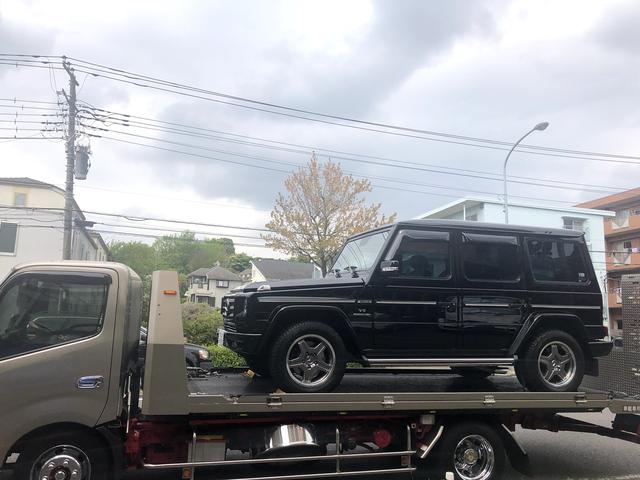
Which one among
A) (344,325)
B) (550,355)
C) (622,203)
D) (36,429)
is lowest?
(36,429)

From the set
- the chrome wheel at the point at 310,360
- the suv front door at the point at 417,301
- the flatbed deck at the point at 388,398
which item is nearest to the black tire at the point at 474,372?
the flatbed deck at the point at 388,398

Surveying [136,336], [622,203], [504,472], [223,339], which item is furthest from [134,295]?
[622,203]

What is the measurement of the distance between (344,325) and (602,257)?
34.7 metres

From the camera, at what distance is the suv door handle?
4.57 metres

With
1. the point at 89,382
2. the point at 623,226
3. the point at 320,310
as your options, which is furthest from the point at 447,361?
the point at 623,226

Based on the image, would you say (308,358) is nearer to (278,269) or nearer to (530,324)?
(530,324)

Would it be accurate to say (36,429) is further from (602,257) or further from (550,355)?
(602,257)

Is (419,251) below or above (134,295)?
above

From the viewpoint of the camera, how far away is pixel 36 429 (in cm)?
446

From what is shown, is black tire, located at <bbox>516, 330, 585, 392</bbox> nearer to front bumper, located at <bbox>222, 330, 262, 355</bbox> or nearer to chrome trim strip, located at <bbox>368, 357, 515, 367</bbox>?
chrome trim strip, located at <bbox>368, 357, 515, 367</bbox>

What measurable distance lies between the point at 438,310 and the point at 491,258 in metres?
0.94

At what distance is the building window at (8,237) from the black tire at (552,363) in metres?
30.6

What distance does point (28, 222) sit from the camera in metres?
29.7

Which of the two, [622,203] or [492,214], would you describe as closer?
[492,214]
